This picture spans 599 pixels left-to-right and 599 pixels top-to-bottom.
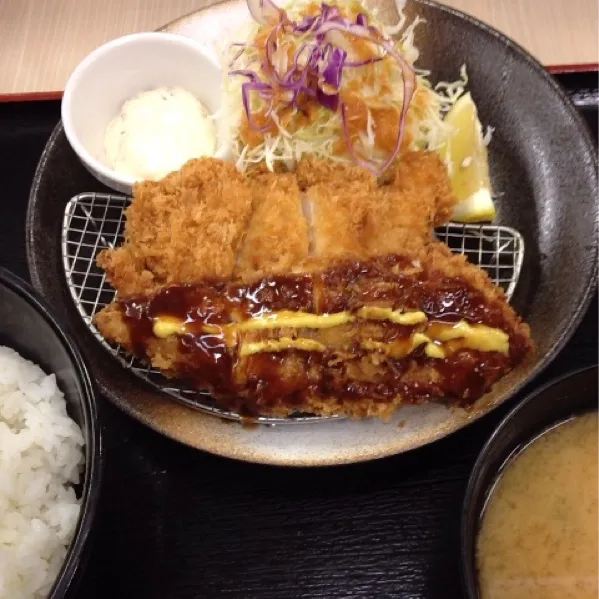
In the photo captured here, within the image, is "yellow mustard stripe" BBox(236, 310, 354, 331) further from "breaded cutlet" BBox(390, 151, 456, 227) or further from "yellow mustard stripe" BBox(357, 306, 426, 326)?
"breaded cutlet" BBox(390, 151, 456, 227)

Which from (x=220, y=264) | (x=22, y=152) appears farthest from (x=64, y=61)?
(x=220, y=264)

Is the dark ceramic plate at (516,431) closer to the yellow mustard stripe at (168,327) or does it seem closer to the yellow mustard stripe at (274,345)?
the yellow mustard stripe at (274,345)

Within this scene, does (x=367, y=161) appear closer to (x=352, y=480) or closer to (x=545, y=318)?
(x=545, y=318)

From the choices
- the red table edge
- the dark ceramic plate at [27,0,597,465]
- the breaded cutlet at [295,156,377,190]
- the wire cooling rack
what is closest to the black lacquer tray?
the dark ceramic plate at [27,0,597,465]

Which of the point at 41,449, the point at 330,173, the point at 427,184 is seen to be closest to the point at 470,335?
the point at 427,184

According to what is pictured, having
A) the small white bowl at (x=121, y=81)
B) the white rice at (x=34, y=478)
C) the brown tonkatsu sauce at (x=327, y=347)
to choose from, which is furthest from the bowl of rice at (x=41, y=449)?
the small white bowl at (x=121, y=81)

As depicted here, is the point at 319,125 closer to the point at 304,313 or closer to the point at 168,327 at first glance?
the point at 304,313

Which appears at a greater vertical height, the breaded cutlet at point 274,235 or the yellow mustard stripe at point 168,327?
the breaded cutlet at point 274,235
